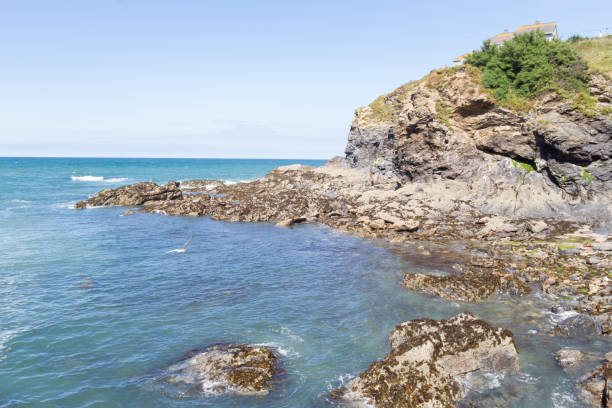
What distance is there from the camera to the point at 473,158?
41.4 meters

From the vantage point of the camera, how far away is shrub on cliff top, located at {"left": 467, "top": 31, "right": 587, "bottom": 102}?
3741cm

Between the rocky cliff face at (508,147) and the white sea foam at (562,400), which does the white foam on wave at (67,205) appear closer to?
the rocky cliff face at (508,147)

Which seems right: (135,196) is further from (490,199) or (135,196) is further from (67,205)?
(490,199)

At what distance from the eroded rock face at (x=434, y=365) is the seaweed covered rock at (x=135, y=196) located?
52238 mm

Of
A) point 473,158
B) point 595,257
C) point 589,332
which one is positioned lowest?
point 589,332

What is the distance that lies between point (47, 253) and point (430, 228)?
113 feet

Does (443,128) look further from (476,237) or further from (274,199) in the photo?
(274,199)

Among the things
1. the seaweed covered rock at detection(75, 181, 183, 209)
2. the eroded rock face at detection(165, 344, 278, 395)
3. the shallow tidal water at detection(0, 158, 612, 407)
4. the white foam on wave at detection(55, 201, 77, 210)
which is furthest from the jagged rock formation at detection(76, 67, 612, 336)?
the eroded rock face at detection(165, 344, 278, 395)

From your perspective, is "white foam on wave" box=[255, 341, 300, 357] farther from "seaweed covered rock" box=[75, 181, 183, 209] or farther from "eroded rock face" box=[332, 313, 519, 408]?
"seaweed covered rock" box=[75, 181, 183, 209]

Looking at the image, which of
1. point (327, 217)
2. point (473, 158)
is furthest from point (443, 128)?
point (327, 217)

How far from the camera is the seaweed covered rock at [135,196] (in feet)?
186

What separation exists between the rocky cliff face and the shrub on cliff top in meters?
1.44

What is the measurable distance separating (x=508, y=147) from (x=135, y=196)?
174ft

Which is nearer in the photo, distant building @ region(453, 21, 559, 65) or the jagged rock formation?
the jagged rock formation
